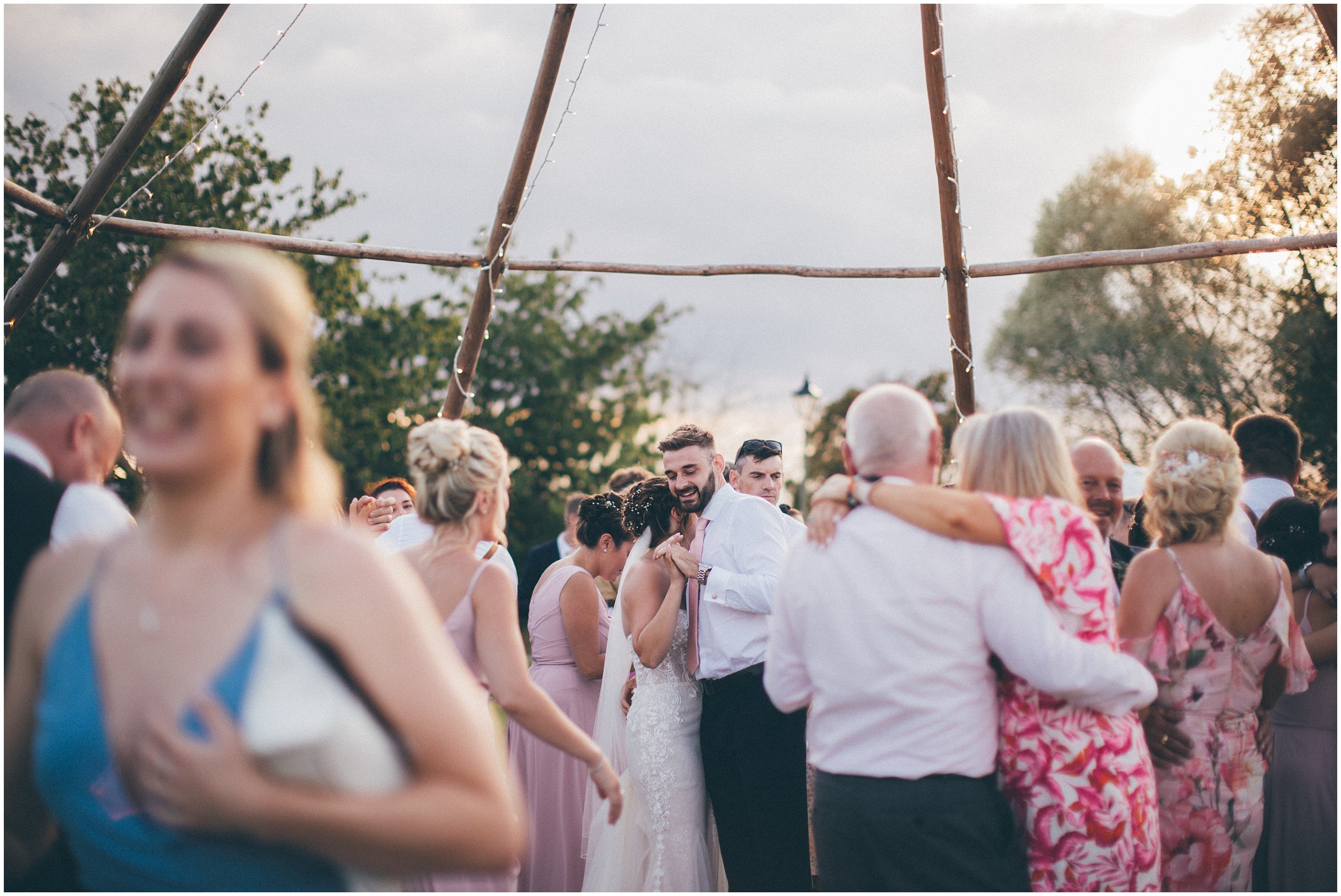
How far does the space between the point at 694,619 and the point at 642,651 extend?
0.32 meters

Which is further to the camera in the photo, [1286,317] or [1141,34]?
[1286,317]

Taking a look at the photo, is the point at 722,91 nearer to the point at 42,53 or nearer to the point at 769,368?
the point at 42,53

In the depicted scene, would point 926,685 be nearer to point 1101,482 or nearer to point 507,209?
point 1101,482

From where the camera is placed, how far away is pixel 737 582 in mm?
4316

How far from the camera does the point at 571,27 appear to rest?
5141mm

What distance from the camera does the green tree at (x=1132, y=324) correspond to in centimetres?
1919

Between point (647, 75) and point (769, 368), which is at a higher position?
point (769, 368)

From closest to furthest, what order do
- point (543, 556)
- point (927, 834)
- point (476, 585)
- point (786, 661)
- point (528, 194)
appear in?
point (927, 834) → point (786, 661) → point (476, 585) → point (528, 194) → point (543, 556)

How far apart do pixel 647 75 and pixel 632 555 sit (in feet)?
11.4

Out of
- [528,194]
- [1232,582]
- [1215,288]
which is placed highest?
[1215,288]

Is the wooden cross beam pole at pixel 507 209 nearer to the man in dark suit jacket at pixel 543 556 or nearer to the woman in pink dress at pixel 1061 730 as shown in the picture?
the man in dark suit jacket at pixel 543 556

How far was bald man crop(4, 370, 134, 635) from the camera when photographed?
7.75ft

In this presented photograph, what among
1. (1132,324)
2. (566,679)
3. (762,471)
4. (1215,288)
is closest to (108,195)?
(762,471)

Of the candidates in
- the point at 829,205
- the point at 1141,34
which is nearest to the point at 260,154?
the point at 829,205
